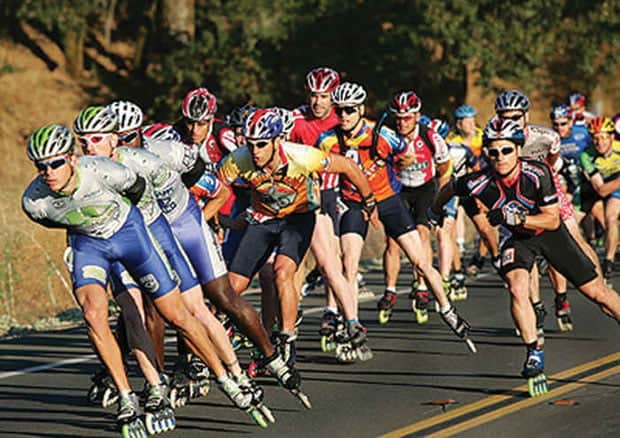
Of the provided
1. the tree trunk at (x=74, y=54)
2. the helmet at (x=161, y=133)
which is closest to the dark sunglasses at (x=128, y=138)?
the helmet at (x=161, y=133)

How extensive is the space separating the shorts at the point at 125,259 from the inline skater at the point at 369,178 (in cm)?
383

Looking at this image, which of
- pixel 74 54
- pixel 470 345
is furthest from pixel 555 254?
pixel 74 54

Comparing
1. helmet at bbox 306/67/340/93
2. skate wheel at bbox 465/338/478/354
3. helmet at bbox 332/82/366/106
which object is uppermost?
helmet at bbox 306/67/340/93

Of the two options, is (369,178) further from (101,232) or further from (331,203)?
(101,232)

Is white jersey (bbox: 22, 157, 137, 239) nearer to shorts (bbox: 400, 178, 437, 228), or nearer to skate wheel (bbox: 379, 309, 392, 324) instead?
skate wheel (bbox: 379, 309, 392, 324)

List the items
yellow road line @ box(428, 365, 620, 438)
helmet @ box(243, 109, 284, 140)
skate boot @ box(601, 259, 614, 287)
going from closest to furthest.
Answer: yellow road line @ box(428, 365, 620, 438) → helmet @ box(243, 109, 284, 140) → skate boot @ box(601, 259, 614, 287)

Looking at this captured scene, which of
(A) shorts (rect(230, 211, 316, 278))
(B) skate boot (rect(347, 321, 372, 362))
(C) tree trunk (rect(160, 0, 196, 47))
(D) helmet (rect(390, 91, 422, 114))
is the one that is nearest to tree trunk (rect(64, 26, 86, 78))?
(C) tree trunk (rect(160, 0, 196, 47))

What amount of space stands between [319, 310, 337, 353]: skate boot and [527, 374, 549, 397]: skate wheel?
314 cm

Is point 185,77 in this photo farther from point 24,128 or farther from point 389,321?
point 389,321

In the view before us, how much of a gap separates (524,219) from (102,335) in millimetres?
3453

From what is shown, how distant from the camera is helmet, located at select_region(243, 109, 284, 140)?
1142cm

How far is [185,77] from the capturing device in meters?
34.1

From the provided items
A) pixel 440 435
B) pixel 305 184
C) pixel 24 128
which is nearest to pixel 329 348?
pixel 305 184

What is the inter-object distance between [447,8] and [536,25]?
7.79 ft
